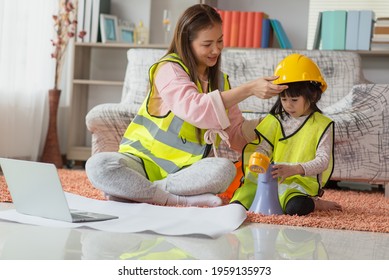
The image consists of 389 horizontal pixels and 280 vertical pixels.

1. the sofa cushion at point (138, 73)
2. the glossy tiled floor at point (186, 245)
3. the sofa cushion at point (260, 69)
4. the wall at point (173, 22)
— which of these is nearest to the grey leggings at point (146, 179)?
the glossy tiled floor at point (186, 245)

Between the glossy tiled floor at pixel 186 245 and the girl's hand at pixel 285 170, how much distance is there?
0.33 meters

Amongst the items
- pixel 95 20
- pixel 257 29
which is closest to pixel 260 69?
pixel 257 29

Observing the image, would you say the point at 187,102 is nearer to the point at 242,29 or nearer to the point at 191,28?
the point at 191,28

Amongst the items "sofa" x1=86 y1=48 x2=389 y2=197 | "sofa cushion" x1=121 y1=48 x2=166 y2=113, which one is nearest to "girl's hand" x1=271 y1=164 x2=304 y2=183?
"sofa" x1=86 y1=48 x2=389 y2=197

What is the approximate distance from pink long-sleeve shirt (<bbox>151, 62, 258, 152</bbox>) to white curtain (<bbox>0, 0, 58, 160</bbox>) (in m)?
1.86

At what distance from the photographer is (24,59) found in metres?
4.33

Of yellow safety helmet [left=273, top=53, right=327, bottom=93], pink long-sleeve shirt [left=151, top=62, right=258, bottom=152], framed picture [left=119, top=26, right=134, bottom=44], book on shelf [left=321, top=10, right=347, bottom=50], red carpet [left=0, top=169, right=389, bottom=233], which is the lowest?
red carpet [left=0, top=169, right=389, bottom=233]

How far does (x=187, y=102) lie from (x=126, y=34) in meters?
2.65

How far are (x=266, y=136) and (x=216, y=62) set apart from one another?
311 mm

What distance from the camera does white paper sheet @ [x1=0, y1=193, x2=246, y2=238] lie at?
6.03 feet

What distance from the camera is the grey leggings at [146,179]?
2.35 metres

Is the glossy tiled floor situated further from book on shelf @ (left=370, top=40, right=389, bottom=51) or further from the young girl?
book on shelf @ (left=370, top=40, right=389, bottom=51)

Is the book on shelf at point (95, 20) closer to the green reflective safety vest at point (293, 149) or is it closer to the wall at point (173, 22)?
the wall at point (173, 22)

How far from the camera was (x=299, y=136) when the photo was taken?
2.41 metres
